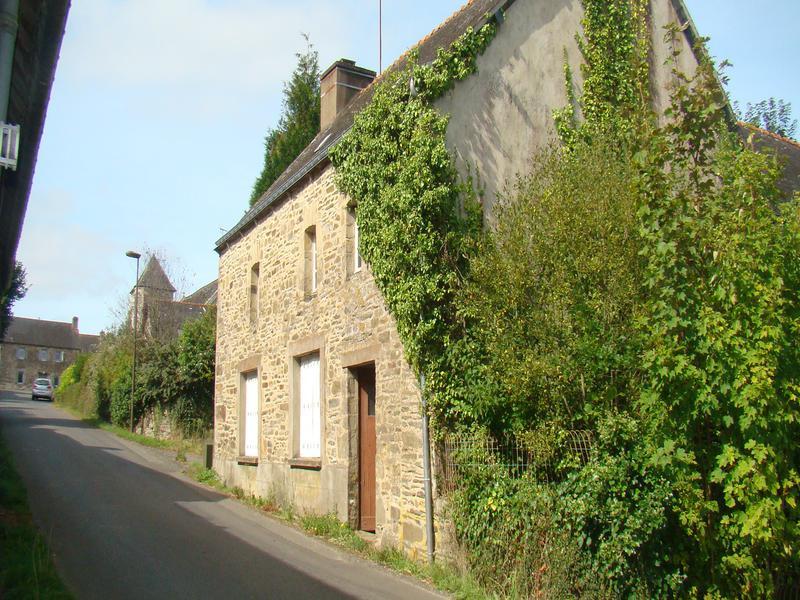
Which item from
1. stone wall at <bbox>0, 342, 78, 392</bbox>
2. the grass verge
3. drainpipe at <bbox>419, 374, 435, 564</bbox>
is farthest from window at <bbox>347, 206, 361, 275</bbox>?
stone wall at <bbox>0, 342, 78, 392</bbox>

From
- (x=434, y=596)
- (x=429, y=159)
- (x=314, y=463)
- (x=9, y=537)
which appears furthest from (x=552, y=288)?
(x=9, y=537)

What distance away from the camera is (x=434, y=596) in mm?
7926

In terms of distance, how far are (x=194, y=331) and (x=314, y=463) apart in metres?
12.2

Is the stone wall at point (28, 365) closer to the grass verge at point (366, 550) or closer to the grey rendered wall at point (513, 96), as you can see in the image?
the grass verge at point (366, 550)

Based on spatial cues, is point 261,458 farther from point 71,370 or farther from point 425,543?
point 71,370

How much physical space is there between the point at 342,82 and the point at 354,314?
24.7ft

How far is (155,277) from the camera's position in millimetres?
35219

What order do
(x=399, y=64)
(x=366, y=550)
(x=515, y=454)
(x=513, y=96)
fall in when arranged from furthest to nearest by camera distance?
(x=399, y=64), (x=513, y=96), (x=366, y=550), (x=515, y=454)

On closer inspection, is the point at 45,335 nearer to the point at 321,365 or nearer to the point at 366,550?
the point at 321,365

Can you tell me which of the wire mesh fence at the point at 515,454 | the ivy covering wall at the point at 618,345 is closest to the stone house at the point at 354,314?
the wire mesh fence at the point at 515,454

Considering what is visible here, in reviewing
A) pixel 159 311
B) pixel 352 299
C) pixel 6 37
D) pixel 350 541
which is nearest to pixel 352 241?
pixel 352 299

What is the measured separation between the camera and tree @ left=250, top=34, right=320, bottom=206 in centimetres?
2416

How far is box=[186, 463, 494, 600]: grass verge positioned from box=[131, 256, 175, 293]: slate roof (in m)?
19.6

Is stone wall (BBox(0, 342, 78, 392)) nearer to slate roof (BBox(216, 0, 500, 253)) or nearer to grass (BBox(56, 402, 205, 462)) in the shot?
grass (BBox(56, 402, 205, 462))
